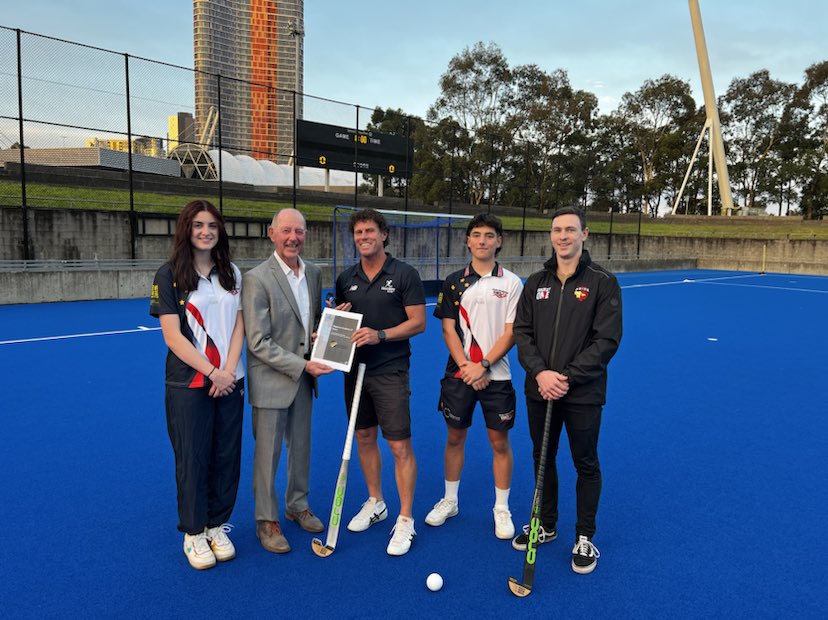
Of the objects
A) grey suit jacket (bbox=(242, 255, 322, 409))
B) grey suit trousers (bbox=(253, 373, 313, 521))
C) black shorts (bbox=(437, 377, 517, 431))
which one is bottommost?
grey suit trousers (bbox=(253, 373, 313, 521))

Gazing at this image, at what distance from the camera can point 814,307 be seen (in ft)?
51.5

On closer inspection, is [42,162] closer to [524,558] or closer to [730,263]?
[524,558]

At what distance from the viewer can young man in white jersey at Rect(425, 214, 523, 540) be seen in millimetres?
3430

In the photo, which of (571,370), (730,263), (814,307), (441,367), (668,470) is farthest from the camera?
(730,263)

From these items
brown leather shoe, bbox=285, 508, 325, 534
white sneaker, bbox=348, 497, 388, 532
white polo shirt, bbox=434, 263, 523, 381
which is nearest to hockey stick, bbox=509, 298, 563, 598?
white polo shirt, bbox=434, 263, 523, 381

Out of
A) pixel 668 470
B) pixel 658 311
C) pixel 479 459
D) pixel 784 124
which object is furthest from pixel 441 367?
pixel 784 124

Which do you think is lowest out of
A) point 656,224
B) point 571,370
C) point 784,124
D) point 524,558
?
point 524,558

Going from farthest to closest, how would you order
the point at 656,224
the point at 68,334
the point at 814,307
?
1. the point at 656,224
2. the point at 814,307
3. the point at 68,334

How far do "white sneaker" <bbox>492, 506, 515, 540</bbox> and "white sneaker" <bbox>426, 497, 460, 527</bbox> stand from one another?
0.27 m

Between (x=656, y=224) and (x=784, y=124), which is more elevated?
(x=784, y=124)

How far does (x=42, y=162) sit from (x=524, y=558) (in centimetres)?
2311

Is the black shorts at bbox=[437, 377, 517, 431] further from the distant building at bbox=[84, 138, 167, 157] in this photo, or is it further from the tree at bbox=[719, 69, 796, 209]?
the tree at bbox=[719, 69, 796, 209]

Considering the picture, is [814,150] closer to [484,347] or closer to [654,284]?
[654,284]

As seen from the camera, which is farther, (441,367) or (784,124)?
(784,124)
